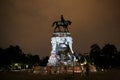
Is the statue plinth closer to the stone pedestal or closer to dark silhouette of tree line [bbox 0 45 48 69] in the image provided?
the stone pedestal

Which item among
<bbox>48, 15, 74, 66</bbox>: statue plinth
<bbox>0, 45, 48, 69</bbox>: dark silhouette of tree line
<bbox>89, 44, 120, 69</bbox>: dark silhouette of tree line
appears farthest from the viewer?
<bbox>89, 44, 120, 69</bbox>: dark silhouette of tree line

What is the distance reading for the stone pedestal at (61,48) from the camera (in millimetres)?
126012

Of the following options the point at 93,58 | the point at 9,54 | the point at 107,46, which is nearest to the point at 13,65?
the point at 9,54

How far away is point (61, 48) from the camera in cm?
13275

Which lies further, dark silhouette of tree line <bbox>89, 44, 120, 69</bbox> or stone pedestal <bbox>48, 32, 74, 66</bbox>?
dark silhouette of tree line <bbox>89, 44, 120, 69</bbox>

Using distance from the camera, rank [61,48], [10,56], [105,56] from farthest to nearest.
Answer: [105,56], [10,56], [61,48]

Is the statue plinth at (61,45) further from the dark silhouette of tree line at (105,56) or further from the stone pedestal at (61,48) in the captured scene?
the dark silhouette of tree line at (105,56)

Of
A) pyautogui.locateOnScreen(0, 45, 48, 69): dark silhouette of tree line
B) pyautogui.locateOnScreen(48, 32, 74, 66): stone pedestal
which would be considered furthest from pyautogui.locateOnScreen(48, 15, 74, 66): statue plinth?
pyautogui.locateOnScreen(0, 45, 48, 69): dark silhouette of tree line

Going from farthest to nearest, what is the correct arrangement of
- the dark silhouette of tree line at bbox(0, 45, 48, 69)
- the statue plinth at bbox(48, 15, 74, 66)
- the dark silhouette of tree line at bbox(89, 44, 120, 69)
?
the dark silhouette of tree line at bbox(89, 44, 120, 69), the dark silhouette of tree line at bbox(0, 45, 48, 69), the statue plinth at bbox(48, 15, 74, 66)

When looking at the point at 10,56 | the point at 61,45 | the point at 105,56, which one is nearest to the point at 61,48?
the point at 61,45

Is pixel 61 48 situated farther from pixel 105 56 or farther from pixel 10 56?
pixel 105 56

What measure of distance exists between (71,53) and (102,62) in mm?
37646

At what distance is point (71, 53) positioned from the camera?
130125 millimetres

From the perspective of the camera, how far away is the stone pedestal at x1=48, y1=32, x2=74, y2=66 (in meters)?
126
